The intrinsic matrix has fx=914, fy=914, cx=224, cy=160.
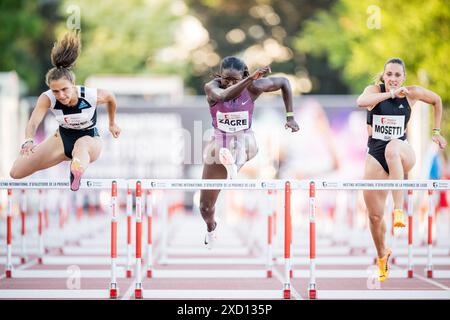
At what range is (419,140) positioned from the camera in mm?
27453

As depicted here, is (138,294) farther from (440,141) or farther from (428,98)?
(428,98)

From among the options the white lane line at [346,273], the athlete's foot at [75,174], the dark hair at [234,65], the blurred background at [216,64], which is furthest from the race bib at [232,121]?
the white lane line at [346,273]

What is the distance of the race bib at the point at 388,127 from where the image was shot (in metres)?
9.82

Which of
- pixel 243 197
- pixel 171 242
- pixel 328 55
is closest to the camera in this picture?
pixel 171 242

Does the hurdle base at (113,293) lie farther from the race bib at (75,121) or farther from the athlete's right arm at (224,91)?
the athlete's right arm at (224,91)

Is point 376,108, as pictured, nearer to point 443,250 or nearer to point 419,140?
point 443,250

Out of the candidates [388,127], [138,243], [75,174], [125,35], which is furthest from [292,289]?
[125,35]

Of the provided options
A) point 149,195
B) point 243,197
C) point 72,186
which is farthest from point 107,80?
point 72,186

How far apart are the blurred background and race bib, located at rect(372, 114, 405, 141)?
4.43 metres

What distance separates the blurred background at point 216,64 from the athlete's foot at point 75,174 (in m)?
3.19

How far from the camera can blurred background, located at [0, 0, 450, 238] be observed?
2875 centimetres

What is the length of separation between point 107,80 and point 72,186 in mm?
26773

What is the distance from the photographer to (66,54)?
9.91 metres

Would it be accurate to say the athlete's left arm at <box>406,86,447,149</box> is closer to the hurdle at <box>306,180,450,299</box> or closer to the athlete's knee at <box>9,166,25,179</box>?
the hurdle at <box>306,180,450,299</box>
